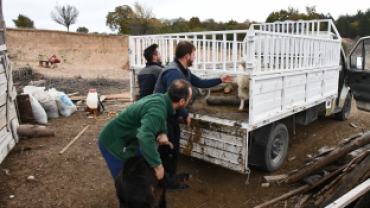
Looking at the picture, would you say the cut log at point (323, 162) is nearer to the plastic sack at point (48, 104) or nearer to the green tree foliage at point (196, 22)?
the plastic sack at point (48, 104)

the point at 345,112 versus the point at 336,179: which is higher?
the point at 345,112

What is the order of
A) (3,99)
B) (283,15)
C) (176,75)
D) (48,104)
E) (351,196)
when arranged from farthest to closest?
(283,15)
(48,104)
(3,99)
(176,75)
(351,196)

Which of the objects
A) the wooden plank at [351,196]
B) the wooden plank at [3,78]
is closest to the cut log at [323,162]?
the wooden plank at [351,196]

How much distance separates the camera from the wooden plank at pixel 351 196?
2.56 m

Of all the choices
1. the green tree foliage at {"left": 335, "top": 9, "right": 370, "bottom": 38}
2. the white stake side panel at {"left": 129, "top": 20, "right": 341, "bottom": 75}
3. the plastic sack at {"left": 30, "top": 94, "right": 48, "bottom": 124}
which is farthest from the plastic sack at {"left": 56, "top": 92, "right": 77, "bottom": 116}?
the green tree foliage at {"left": 335, "top": 9, "right": 370, "bottom": 38}

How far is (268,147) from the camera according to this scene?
3588 mm

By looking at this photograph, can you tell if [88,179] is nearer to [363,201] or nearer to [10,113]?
[10,113]

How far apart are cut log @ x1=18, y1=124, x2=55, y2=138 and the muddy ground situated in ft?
0.35

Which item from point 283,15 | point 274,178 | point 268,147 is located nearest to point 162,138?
point 268,147

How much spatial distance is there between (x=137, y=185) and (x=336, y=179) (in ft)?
8.02

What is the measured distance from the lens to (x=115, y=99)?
9.44m

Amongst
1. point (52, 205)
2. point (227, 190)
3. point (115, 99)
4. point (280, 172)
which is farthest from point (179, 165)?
point (115, 99)

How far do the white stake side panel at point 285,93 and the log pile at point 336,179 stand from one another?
86cm

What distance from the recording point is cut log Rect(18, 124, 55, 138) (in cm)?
516
